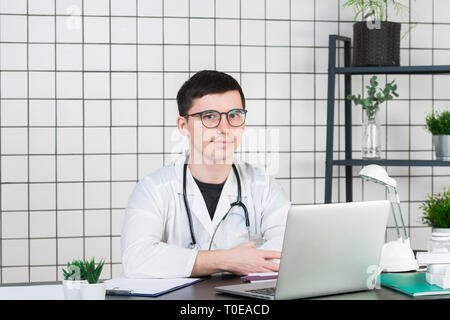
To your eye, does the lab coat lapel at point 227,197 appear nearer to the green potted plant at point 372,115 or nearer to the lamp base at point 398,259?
the lamp base at point 398,259

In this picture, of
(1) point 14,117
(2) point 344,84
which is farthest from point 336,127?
(1) point 14,117

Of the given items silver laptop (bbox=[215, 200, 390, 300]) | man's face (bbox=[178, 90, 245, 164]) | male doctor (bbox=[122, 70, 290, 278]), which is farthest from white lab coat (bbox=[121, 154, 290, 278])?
silver laptop (bbox=[215, 200, 390, 300])

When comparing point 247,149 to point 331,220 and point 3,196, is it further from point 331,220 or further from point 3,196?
point 331,220

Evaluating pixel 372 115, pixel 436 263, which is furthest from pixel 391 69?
pixel 436 263

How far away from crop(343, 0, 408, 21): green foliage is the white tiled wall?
0.27 ft

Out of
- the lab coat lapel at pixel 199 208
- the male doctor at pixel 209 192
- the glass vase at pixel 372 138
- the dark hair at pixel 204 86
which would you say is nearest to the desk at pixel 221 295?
the male doctor at pixel 209 192

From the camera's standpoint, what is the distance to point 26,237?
2926mm

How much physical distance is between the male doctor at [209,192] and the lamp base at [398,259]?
0.37m

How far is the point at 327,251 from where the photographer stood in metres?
1.39

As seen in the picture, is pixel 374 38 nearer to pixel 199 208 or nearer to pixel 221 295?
pixel 199 208

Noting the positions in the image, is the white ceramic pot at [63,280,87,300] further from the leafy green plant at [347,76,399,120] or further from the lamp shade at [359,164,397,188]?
the leafy green plant at [347,76,399,120]

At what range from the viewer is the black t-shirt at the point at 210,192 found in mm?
2166

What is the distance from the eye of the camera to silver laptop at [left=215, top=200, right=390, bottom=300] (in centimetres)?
133

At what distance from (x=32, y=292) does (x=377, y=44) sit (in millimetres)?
2060
